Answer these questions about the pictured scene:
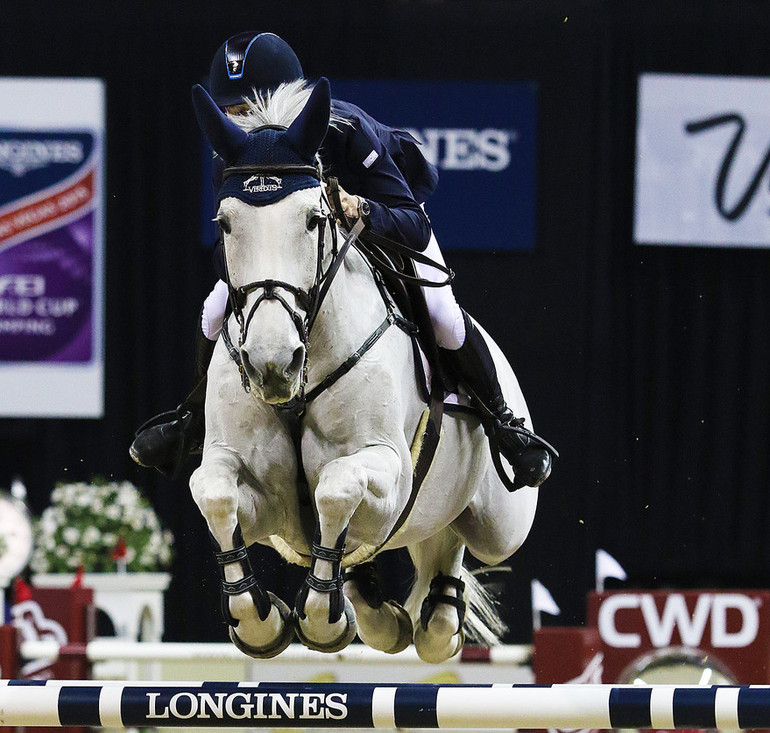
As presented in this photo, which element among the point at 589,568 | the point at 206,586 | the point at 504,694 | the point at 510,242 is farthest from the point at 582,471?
the point at 504,694

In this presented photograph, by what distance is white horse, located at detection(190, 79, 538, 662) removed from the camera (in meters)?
2.60

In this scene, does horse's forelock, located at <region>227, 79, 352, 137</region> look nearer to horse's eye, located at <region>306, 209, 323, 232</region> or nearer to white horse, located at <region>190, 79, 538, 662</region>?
white horse, located at <region>190, 79, 538, 662</region>

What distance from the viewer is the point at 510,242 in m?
8.27

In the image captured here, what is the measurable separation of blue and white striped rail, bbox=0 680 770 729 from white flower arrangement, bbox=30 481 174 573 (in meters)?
4.34

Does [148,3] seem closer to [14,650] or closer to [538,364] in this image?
[538,364]

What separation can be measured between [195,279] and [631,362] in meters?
2.79

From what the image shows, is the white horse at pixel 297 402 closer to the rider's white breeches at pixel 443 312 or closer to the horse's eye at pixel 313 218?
the horse's eye at pixel 313 218

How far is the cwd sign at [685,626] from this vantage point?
5.02m

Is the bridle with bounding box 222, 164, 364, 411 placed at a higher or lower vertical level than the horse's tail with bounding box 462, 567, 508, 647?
higher

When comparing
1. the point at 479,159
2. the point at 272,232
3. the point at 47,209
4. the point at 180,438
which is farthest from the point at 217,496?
the point at 47,209

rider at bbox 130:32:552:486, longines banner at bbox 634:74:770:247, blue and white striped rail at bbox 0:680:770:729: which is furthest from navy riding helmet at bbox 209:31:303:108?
longines banner at bbox 634:74:770:247

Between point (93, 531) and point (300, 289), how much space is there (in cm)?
467

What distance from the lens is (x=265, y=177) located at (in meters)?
2.65

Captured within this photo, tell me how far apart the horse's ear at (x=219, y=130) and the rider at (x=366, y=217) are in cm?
16
